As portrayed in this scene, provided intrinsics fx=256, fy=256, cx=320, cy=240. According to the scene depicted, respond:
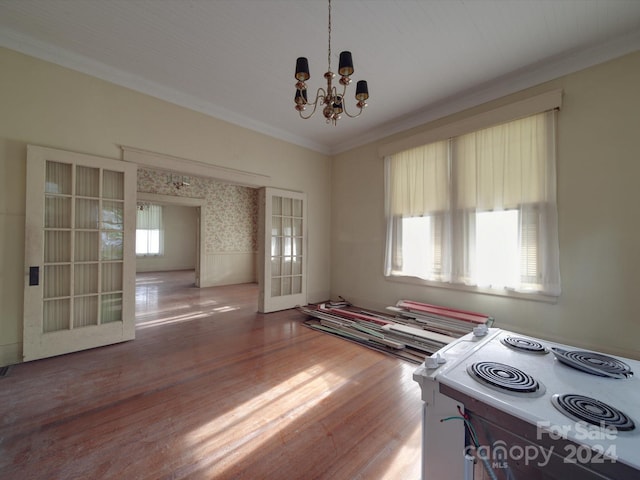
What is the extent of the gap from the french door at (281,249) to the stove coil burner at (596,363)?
393 centimetres

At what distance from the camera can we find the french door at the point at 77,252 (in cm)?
267

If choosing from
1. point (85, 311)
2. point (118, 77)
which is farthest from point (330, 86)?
point (85, 311)

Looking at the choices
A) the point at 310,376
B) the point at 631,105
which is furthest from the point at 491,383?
the point at 631,105

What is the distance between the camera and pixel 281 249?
15.9 ft

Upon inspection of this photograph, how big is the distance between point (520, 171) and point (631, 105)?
3.28 ft

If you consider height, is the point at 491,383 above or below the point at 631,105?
below

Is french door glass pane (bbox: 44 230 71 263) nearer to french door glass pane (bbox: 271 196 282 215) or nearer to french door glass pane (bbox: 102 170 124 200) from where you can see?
french door glass pane (bbox: 102 170 124 200)

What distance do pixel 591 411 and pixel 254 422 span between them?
185 centimetres

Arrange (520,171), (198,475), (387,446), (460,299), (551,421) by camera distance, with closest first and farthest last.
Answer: (551,421)
(198,475)
(387,446)
(520,171)
(460,299)

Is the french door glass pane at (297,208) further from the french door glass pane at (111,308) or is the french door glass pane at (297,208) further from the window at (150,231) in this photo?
the window at (150,231)

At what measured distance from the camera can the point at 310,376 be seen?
2.46 meters

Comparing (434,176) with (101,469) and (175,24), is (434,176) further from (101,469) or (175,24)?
(101,469)

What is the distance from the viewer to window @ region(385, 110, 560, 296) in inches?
118

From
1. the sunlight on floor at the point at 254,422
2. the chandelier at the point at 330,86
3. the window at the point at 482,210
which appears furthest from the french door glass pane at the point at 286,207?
the sunlight on floor at the point at 254,422
